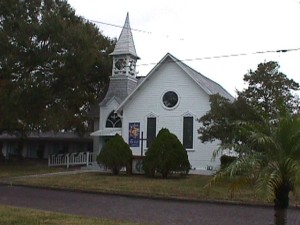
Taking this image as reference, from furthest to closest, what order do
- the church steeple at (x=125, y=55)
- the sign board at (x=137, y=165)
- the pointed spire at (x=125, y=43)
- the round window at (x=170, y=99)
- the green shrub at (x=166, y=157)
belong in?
the pointed spire at (x=125, y=43) < the church steeple at (x=125, y=55) < the round window at (x=170, y=99) < the sign board at (x=137, y=165) < the green shrub at (x=166, y=157)

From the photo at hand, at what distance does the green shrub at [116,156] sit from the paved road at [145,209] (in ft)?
30.4

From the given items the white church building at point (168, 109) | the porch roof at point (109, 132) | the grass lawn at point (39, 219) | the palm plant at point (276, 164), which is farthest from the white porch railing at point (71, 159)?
the palm plant at point (276, 164)

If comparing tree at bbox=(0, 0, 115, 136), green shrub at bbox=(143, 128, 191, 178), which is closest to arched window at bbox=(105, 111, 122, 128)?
tree at bbox=(0, 0, 115, 136)

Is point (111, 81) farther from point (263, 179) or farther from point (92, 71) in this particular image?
point (263, 179)

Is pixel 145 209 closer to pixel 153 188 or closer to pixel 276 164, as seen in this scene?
pixel 153 188

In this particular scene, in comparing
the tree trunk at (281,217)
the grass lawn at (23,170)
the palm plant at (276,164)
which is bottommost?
the grass lawn at (23,170)

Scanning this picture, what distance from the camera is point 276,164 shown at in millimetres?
8297

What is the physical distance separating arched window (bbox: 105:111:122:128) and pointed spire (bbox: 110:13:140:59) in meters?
5.16

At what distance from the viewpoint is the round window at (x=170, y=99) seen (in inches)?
1393

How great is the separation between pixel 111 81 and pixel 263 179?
1320 inches

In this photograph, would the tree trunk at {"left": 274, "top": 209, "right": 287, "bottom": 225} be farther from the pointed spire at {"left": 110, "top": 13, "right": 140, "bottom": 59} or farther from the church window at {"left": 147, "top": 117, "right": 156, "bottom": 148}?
the pointed spire at {"left": 110, "top": 13, "right": 140, "bottom": 59}

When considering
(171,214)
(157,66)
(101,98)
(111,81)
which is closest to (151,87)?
(157,66)

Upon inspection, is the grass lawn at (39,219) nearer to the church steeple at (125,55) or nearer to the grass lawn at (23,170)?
the grass lawn at (23,170)

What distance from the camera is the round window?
116 ft
